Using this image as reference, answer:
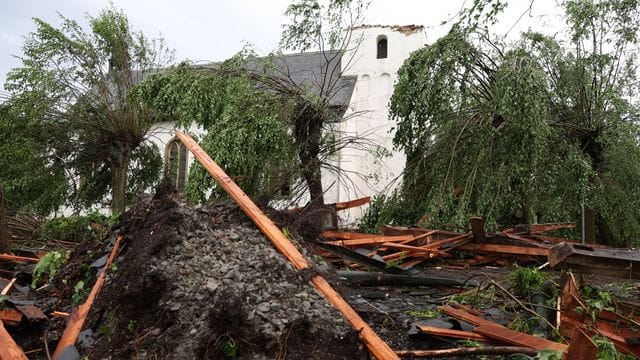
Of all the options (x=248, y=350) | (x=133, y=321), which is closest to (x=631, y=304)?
(x=248, y=350)

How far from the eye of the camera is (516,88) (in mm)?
6762

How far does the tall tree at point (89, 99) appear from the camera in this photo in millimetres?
14555

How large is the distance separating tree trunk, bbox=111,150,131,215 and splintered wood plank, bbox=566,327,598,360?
15.5 m

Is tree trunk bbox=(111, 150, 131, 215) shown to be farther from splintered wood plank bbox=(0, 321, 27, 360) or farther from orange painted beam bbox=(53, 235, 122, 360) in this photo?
splintered wood plank bbox=(0, 321, 27, 360)

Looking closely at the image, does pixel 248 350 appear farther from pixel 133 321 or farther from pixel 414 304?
pixel 414 304

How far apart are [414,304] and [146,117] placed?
13.7m

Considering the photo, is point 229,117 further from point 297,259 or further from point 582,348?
point 582,348

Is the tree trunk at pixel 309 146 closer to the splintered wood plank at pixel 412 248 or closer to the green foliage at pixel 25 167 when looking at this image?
the splintered wood plank at pixel 412 248

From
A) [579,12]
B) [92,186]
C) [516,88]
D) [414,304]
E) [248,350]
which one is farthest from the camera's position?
[92,186]

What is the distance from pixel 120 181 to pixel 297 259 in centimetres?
1427

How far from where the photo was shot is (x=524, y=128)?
678 cm

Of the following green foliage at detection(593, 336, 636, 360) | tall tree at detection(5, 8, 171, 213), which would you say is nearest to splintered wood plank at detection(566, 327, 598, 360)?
green foliage at detection(593, 336, 636, 360)

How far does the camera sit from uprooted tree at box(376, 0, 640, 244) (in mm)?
7199

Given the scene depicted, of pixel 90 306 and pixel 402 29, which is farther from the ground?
pixel 402 29
